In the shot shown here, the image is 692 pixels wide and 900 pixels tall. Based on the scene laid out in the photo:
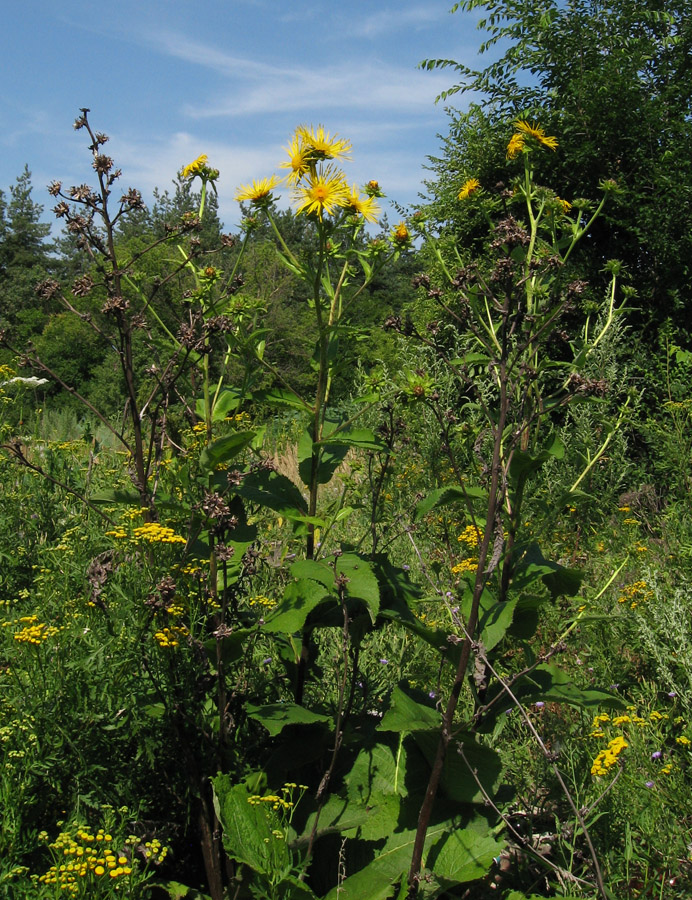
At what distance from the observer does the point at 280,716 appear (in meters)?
1.94

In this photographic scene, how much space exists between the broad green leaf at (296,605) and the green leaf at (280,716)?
0.22 metres

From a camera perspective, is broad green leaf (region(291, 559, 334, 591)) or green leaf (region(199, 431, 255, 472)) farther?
green leaf (region(199, 431, 255, 472))

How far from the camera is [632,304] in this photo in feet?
25.8

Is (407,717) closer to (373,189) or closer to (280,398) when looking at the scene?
(280,398)

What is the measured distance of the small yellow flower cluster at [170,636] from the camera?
6.25 ft

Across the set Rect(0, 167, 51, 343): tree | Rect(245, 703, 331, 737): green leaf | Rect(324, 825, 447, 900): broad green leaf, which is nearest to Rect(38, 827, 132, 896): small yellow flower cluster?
Rect(245, 703, 331, 737): green leaf

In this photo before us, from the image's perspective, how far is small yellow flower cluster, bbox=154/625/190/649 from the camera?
191cm

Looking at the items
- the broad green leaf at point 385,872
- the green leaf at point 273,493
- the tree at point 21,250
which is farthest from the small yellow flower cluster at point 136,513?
the tree at point 21,250

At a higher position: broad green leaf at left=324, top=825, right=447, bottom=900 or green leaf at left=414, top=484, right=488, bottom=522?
green leaf at left=414, top=484, right=488, bottom=522

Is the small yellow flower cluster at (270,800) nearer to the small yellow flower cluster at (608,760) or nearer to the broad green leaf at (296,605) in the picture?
the broad green leaf at (296,605)

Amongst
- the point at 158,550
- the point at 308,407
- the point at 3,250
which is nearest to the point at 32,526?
the point at 158,550

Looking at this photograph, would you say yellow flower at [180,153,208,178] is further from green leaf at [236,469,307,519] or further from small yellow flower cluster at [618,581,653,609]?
small yellow flower cluster at [618,581,653,609]

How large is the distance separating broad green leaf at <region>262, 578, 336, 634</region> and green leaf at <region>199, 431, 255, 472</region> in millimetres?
420

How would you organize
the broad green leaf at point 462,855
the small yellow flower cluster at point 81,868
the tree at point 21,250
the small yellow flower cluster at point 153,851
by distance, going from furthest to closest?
the tree at point 21,250 → the broad green leaf at point 462,855 → the small yellow flower cluster at point 153,851 → the small yellow flower cluster at point 81,868
